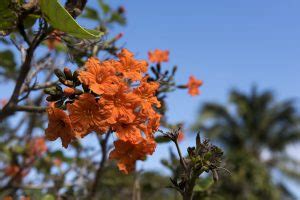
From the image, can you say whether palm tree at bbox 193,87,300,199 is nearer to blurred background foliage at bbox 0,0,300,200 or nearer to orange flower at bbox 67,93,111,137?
blurred background foliage at bbox 0,0,300,200

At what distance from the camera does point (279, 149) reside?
31.4 meters

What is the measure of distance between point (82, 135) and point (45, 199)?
1.60m

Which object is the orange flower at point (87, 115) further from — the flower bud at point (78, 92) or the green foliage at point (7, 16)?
the green foliage at point (7, 16)

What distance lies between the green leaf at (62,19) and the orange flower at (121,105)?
294 millimetres

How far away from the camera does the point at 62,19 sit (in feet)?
7.18

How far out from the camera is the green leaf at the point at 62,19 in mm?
2133

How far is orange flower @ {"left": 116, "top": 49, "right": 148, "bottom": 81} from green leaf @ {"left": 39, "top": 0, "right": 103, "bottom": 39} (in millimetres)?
276

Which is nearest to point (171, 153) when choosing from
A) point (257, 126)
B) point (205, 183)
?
point (205, 183)

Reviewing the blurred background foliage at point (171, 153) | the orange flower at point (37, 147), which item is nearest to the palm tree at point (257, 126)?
the blurred background foliage at point (171, 153)

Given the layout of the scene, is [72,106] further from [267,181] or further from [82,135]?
[267,181]

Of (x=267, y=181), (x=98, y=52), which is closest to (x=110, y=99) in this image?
(x=98, y=52)

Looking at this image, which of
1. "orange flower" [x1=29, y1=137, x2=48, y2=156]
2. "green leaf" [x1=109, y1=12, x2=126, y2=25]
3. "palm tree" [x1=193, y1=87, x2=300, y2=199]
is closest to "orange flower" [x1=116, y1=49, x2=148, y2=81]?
"green leaf" [x1=109, y1=12, x2=126, y2=25]

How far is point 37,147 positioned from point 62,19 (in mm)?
4574

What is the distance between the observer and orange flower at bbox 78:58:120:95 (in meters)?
2.14
